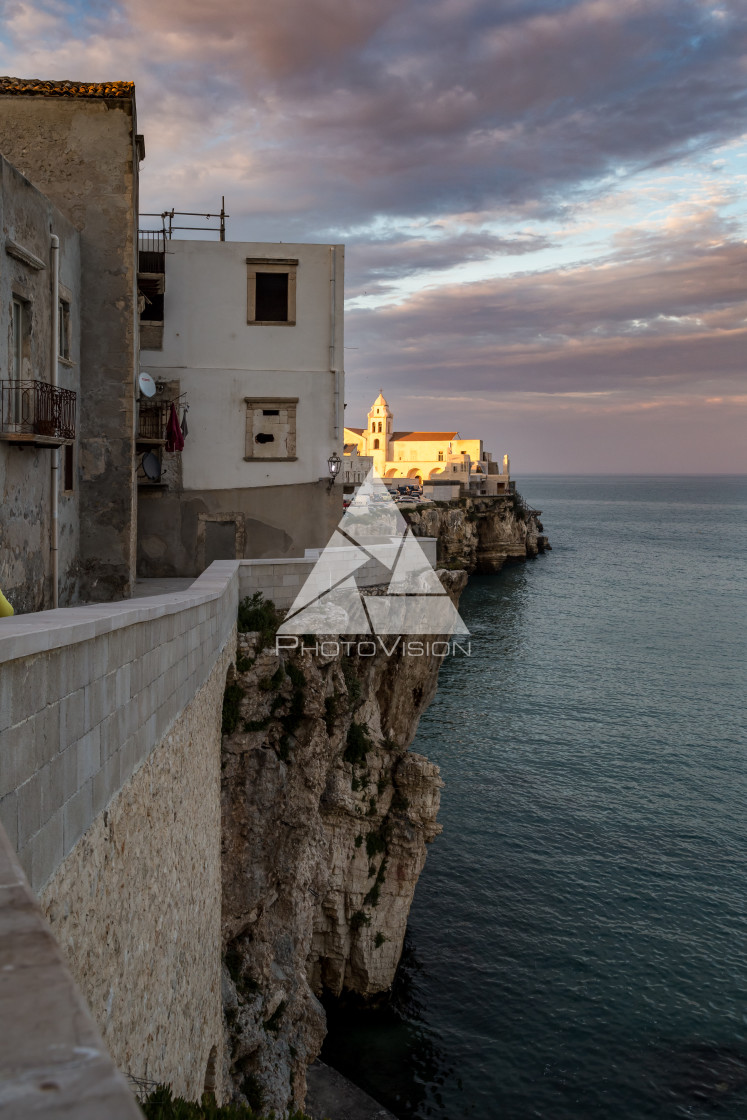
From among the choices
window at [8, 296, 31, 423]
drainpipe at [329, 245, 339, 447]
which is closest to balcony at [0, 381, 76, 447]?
window at [8, 296, 31, 423]

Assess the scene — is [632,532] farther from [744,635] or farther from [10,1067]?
[10,1067]

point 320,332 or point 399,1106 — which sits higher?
point 320,332

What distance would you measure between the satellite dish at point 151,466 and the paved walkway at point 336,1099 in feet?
47.4

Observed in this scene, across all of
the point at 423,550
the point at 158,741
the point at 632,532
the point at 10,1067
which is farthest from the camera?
the point at 632,532

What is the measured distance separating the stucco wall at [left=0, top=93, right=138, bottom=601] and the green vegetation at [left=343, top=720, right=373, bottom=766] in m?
6.88

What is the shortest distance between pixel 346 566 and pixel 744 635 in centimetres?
4703

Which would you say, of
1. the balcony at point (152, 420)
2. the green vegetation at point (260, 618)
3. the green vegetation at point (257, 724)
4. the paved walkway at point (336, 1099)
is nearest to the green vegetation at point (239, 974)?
the green vegetation at point (257, 724)

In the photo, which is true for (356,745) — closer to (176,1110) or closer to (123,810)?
(123,810)

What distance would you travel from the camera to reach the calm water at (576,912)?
19.9 m

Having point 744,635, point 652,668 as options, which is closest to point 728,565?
point 744,635

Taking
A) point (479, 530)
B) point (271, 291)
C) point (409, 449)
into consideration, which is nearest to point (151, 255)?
point (271, 291)

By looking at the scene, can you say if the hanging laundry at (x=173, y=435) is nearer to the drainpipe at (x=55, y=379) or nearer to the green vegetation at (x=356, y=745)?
the drainpipe at (x=55, y=379)

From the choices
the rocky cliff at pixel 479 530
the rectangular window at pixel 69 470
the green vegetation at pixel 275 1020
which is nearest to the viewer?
the green vegetation at pixel 275 1020

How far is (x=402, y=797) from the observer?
2278 centimetres
